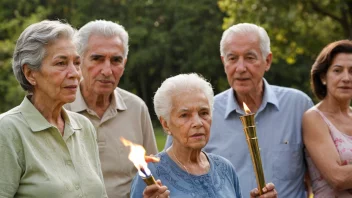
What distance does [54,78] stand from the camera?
4824mm

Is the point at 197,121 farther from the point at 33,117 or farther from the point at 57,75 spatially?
the point at 33,117

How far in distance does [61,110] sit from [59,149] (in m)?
0.37

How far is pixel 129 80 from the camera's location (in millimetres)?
46312

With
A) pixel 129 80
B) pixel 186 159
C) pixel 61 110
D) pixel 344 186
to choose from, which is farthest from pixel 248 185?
pixel 129 80

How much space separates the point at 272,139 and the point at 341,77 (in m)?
0.79

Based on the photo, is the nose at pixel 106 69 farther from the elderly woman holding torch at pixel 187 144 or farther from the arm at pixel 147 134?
the elderly woman holding torch at pixel 187 144

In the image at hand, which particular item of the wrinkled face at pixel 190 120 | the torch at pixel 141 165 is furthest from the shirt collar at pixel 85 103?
the torch at pixel 141 165

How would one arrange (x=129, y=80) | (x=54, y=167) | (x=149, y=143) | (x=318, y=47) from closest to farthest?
(x=54, y=167)
(x=149, y=143)
(x=318, y=47)
(x=129, y=80)

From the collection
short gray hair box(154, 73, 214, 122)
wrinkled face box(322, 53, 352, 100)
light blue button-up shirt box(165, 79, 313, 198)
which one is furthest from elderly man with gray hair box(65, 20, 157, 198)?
wrinkled face box(322, 53, 352, 100)

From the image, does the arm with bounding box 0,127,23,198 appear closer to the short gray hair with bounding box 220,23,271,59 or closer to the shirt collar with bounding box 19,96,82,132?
the shirt collar with bounding box 19,96,82,132

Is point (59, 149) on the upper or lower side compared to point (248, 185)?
upper


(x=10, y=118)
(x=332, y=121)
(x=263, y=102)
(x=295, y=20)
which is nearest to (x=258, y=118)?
(x=263, y=102)

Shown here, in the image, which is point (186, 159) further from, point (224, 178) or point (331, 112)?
point (331, 112)

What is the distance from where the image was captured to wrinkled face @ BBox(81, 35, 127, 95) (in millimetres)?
6168
